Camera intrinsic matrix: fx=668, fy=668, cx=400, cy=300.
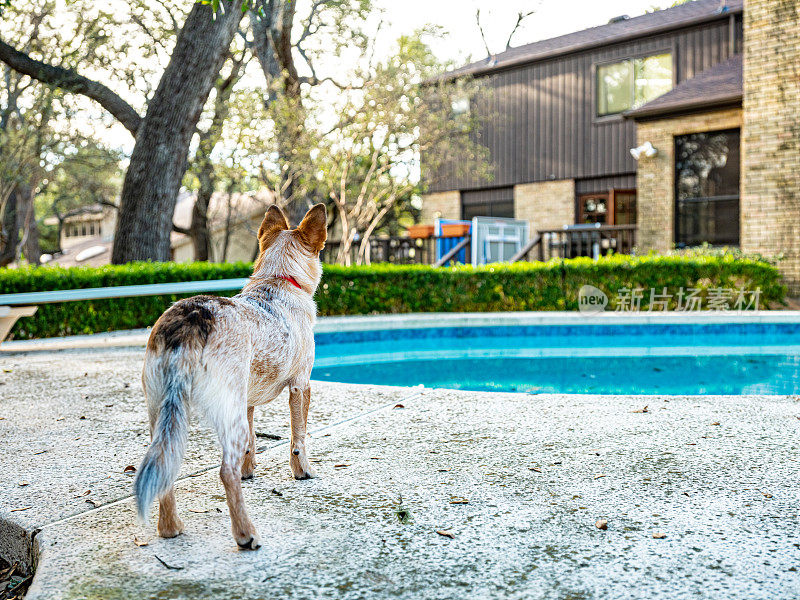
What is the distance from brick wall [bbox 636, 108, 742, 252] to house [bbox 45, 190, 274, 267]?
8.54 metres

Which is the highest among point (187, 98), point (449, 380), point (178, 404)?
point (187, 98)

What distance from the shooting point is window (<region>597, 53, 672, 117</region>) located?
17.3 metres

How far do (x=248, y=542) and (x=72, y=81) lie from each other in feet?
38.7

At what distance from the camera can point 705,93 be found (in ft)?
45.5

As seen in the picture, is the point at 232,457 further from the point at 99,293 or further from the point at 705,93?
the point at 705,93

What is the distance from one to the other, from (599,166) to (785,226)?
22.5ft

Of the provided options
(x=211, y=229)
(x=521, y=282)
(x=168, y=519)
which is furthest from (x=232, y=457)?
(x=211, y=229)

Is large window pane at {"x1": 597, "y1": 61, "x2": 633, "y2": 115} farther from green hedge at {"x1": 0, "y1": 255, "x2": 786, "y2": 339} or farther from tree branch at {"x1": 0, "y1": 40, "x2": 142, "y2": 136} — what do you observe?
tree branch at {"x1": 0, "y1": 40, "x2": 142, "y2": 136}

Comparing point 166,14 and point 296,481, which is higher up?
point 166,14

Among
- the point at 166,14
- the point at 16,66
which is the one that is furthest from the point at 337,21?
the point at 16,66

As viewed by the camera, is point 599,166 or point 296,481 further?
point 599,166

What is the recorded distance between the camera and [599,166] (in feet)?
59.9

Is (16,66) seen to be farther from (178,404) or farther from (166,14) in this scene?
(178,404)

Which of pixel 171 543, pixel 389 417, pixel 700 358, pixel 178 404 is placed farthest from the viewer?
pixel 700 358
